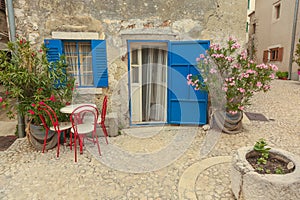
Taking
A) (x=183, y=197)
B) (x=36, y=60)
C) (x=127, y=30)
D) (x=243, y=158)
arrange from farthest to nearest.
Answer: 1. (x=127, y=30)
2. (x=36, y=60)
3. (x=183, y=197)
4. (x=243, y=158)

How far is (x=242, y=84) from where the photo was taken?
4051mm

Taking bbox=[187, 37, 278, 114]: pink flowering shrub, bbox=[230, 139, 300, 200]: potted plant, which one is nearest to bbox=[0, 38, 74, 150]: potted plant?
bbox=[187, 37, 278, 114]: pink flowering shrub

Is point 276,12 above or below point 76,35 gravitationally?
above

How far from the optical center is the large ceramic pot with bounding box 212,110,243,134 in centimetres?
431

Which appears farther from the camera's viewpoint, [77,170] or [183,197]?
[77,170]

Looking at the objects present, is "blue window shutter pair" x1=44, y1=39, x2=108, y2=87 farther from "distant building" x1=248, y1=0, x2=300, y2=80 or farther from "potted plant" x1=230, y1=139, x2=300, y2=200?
"distant building" x1=248, y1=0, x2=300, y2=80

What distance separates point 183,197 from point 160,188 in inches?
13.4

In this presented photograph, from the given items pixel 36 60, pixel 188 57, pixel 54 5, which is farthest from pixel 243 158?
pixel 54 5

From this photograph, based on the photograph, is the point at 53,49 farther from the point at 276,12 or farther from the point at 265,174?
the point at 276,12

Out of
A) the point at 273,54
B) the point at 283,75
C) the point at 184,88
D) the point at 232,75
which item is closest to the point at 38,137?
the point at 184,88

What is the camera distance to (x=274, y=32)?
1434 centimetres

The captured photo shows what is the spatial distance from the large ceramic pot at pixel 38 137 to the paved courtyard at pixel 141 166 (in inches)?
5.8

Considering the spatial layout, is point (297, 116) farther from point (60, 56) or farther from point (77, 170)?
point (60, 56)

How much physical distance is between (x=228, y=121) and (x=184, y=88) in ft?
4.07
